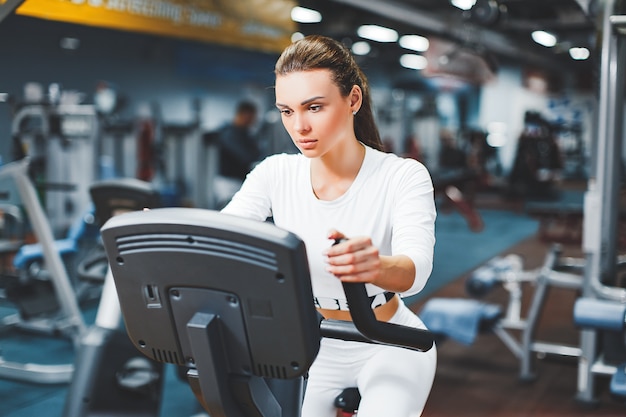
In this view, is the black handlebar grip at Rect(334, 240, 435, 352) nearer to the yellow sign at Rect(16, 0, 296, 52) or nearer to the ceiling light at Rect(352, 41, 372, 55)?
the yellow sign at Rect(16, 0, 296, 52)

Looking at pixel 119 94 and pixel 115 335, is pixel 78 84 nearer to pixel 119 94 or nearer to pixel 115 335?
pixel 119 94

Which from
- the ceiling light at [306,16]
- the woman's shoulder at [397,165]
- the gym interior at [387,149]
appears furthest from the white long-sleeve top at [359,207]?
the ceiling light at [306,16]

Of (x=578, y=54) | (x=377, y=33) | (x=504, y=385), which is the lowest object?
Result: (x=504, y=385)

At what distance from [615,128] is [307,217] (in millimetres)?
2599

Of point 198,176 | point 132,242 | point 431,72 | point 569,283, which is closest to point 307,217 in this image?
point 132,242

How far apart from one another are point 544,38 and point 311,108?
1280cm

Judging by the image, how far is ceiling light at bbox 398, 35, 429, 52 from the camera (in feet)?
40.6

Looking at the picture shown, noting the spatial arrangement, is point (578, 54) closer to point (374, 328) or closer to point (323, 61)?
point (323, 61)

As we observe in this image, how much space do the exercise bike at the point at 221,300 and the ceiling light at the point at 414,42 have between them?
11.6m

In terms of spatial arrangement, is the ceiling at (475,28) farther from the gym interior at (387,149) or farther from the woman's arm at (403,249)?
the woman's arm at (403,249)

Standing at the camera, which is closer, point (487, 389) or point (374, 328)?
point (374, 328)

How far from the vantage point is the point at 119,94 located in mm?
9328

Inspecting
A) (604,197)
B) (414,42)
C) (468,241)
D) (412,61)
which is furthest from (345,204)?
(412,61)

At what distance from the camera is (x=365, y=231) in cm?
134
